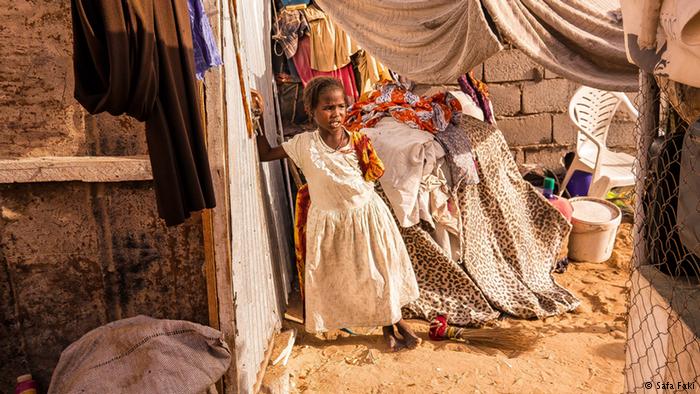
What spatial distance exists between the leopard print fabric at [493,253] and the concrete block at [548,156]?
5.75 ft

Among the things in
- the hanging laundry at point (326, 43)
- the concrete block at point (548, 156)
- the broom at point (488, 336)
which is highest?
the hanging laundry at point (326, 43)

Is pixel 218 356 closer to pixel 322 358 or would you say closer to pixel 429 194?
pixel 322 358

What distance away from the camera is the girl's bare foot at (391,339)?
378 centimetres

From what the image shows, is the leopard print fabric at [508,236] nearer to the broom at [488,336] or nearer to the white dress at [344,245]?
the broom at [488,336]

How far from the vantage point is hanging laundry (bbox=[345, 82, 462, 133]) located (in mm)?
4391

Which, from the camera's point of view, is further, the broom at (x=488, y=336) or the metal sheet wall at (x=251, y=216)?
the broom at (x=488, y=336)

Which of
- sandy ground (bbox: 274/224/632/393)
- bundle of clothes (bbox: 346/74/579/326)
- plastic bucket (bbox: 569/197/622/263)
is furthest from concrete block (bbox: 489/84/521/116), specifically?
sandy ground (bbox: 274/224/632/393)

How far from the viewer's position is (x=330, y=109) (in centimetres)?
327

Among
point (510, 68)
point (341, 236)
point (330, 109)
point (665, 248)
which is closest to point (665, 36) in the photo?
point (665, 248)

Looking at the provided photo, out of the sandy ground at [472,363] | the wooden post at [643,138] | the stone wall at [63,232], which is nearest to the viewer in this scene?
the wooden post at [643,138]

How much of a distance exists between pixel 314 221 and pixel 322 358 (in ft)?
3.18

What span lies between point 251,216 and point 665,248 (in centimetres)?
218

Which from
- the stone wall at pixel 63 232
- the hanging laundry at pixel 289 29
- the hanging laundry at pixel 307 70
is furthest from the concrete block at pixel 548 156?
the stone wall at pixel 63 232

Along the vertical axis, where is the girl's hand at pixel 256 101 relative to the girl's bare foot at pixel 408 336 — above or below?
above
